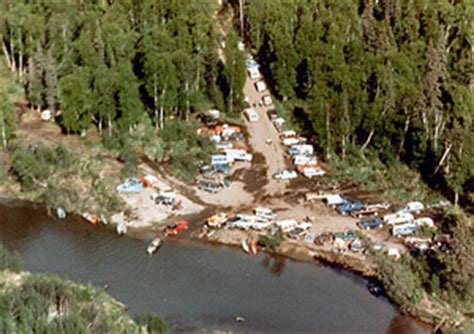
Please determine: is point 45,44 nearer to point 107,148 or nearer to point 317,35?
point 107,148

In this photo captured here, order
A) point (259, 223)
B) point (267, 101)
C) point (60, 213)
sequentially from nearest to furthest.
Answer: point (259, 223) < point (60, 213) < point (267, 101)

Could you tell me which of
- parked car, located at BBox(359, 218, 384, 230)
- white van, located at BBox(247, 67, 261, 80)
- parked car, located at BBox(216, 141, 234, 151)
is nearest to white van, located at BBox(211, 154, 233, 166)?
parked car, located at BBox(216, 141, 234, 151)

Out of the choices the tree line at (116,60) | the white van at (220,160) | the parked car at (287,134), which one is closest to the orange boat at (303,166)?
the parked car at (287,134)

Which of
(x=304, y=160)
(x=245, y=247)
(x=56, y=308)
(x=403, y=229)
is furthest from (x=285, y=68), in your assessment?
(x=56, y=308)

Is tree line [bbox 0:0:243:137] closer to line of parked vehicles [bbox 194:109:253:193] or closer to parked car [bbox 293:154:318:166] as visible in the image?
line of parked vehicles [bbox 194:109:253:193]

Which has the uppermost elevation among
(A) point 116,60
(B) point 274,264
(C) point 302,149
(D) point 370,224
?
(A) point 116,60

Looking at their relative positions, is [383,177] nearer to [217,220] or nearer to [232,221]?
[232,221]
